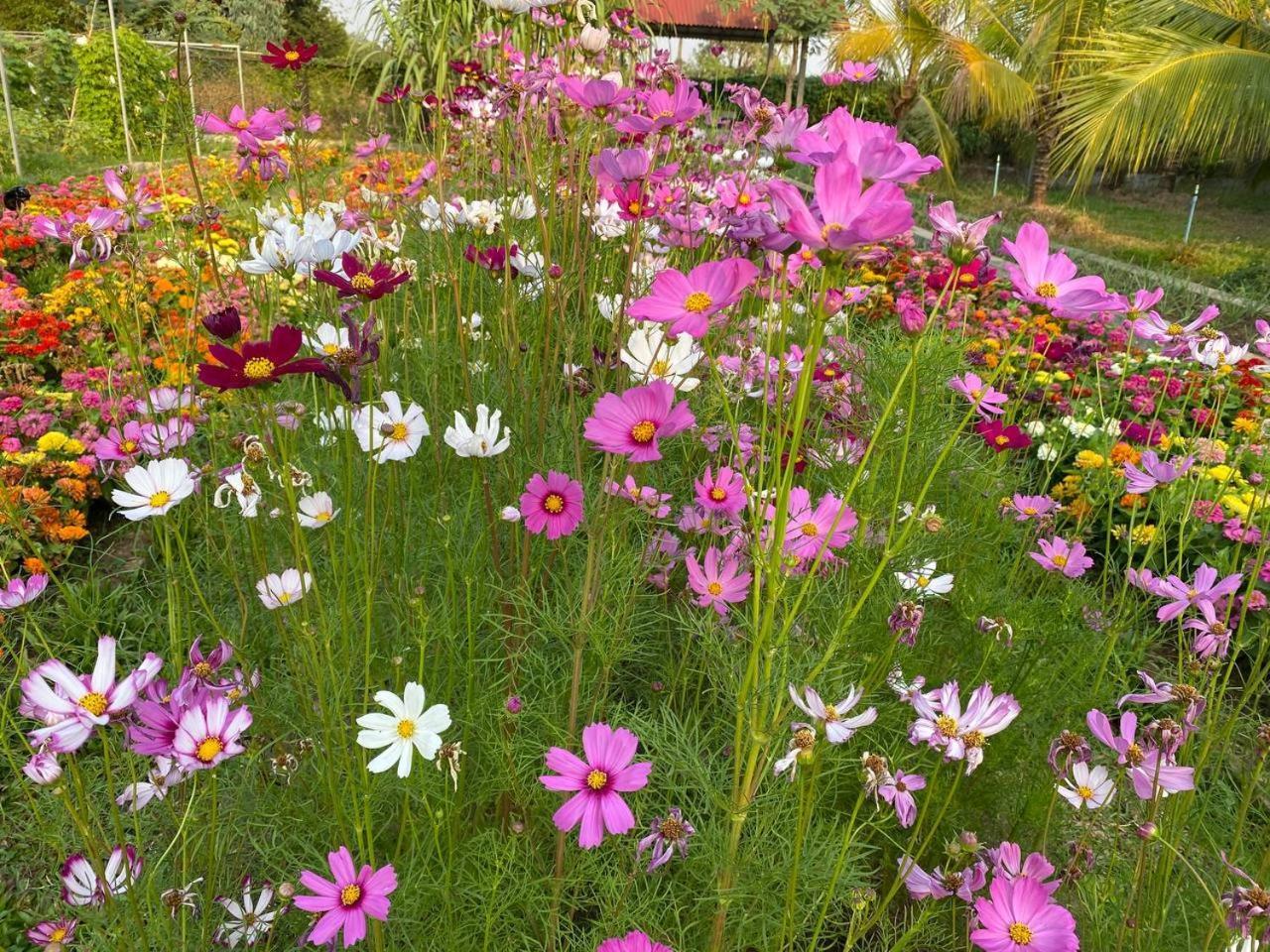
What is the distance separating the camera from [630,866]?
42.6 inches

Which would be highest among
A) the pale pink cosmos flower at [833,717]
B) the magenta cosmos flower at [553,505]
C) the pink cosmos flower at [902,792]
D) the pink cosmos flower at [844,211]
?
the pink cosmos flower at [844,211]

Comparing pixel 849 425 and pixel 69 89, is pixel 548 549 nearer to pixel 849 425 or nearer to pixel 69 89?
pixel 849 425

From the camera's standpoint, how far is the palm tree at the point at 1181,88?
6012 mm

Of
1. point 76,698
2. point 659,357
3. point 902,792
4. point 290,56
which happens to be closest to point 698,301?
point 659,357

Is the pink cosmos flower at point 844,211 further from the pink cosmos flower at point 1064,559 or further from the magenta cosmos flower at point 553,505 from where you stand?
the pink cosmos flower at point 1064,559

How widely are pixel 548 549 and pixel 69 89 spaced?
12.0m

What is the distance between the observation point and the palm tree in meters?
6.01

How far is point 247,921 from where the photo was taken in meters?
0.96

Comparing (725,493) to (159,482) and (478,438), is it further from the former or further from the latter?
(159,482)

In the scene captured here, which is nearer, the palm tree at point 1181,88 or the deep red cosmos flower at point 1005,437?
the deep red cosmos flower at point 1005,437

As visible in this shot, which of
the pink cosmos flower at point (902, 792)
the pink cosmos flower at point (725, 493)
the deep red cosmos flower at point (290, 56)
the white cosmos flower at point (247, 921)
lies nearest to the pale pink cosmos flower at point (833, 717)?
the pink cosmos flower at point (902, 792)

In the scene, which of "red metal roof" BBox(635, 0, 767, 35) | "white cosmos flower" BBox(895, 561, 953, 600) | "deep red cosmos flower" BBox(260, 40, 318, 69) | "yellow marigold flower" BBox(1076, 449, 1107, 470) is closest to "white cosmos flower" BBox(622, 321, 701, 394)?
"white cosmos flower" BBox(895, 561, 953, 600)

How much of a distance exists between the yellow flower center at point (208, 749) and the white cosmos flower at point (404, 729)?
0.13m

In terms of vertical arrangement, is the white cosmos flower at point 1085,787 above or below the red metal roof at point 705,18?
below
